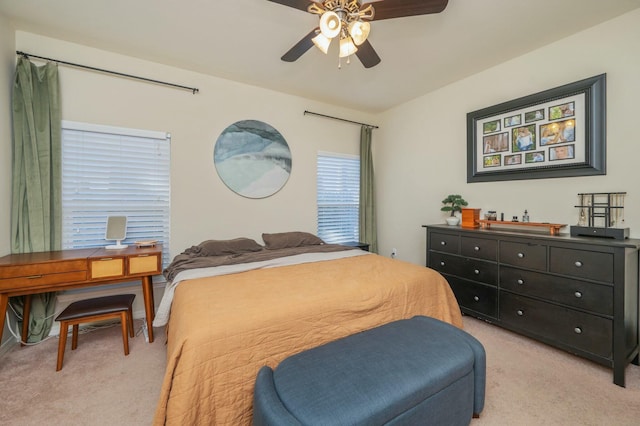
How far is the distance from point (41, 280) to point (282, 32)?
9.19ft

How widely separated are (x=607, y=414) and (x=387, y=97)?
3687 millimetres

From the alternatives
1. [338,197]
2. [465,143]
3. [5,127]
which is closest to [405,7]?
[465,143]

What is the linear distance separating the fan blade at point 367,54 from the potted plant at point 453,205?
6.25 feet

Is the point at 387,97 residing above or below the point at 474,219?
above

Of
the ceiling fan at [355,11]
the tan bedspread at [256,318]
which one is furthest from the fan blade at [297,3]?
the tan bedspread at [256,318]

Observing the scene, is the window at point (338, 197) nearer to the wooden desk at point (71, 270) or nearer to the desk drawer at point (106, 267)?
the wooden desk at point (71, 270)

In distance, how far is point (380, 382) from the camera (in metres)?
1.14

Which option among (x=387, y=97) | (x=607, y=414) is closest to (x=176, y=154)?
(x=387, y=97)

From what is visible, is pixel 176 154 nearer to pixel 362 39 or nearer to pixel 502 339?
pixel 362 39

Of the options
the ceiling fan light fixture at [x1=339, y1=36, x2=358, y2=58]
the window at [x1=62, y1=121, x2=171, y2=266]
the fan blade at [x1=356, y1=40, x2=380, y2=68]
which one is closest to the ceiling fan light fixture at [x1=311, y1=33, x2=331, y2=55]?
the ceiling fan light fixture at [x1=339, y1=36, x2=358, y2=58]

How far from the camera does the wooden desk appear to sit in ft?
6.40

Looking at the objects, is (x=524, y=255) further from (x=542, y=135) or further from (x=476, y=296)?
(x=542, y=135)

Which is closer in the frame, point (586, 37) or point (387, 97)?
point (586, 37)

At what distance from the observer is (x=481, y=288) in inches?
103
